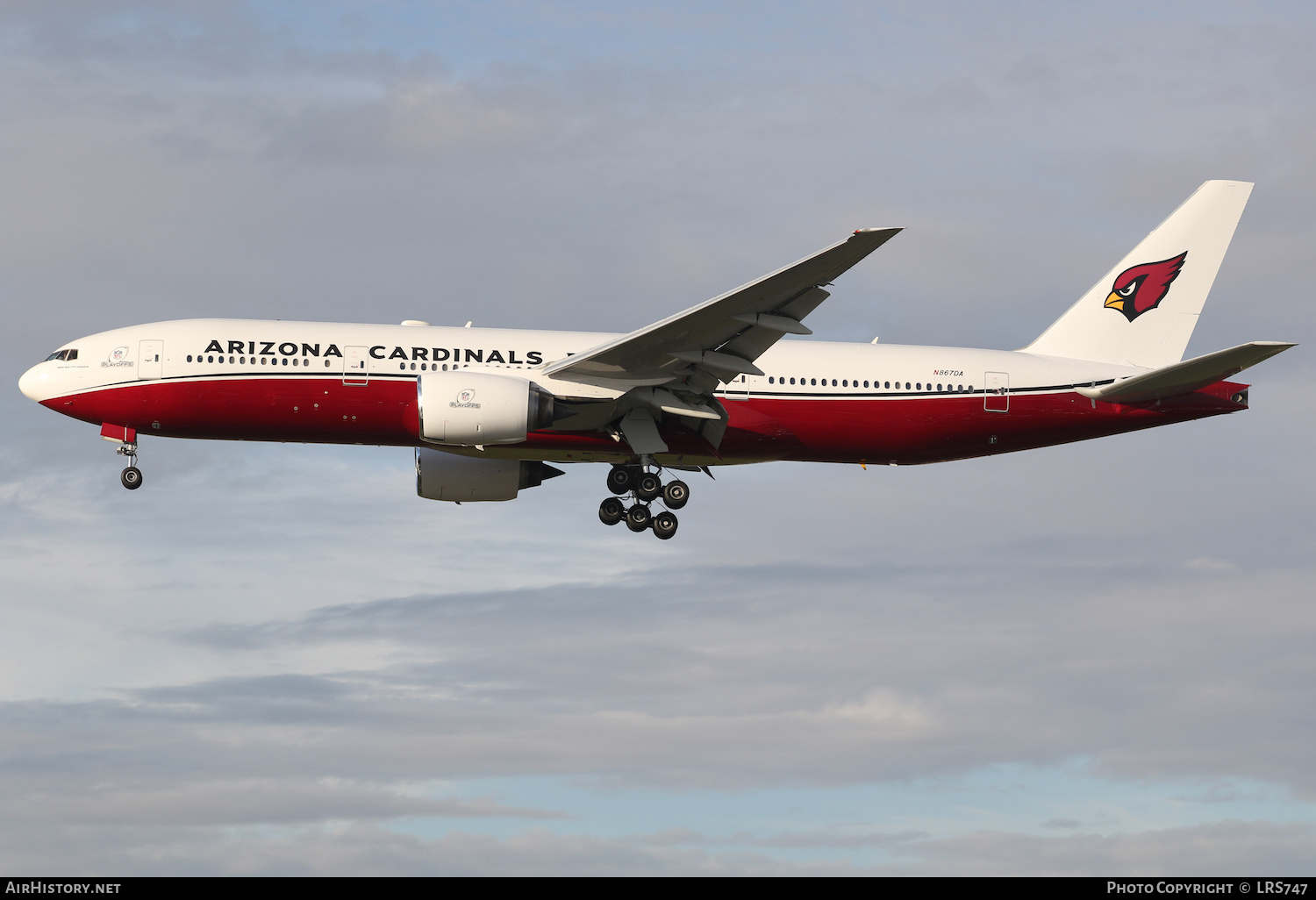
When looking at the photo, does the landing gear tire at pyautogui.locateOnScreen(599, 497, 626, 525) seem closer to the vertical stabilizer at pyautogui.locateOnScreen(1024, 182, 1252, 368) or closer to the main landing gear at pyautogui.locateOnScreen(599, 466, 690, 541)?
the main landing gear at pyautogui.locateOnScreen(599, 466, 690, 541)

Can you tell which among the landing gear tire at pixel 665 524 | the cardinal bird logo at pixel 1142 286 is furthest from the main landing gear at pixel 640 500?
the cardinal bird logo at pixel 1142 286

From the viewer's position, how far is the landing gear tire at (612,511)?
35219mm

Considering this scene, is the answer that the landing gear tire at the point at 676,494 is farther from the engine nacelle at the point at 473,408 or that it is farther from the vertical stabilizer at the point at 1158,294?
the vertical stabilizer at the point at 1158,294

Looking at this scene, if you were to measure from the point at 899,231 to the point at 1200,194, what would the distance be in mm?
16066

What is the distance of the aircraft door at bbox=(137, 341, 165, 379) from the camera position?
1289 inches

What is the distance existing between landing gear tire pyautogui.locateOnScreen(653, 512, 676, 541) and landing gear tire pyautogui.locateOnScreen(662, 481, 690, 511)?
0.33 m

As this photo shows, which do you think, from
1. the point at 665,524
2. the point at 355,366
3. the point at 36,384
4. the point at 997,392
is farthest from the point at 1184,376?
the point at 36,384

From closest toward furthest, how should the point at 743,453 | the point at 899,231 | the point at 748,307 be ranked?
the point at 899,231 < the point at 748,307 < the point at 743,453

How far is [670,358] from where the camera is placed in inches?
1260

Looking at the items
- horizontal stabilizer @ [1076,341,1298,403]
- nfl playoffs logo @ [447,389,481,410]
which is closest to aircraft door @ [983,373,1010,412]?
horizontal stabilizer @ [1076,341,1298,403]

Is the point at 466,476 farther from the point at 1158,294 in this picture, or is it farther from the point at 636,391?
the point at 1158,294

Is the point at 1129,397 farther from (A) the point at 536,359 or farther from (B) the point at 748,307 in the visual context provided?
(A) the point at 536,359

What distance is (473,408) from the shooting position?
3102 cm
